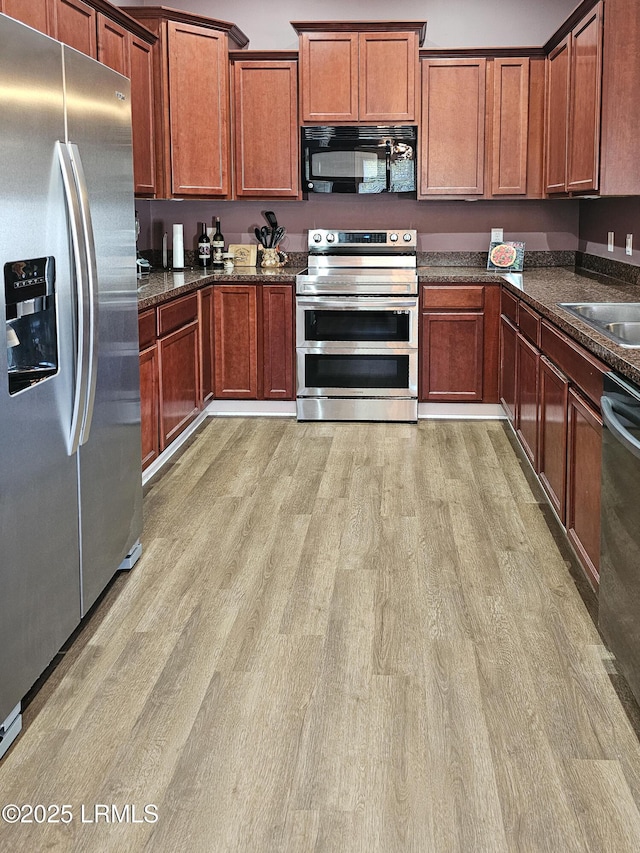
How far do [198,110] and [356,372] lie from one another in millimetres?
1887

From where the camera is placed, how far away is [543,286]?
4.88m

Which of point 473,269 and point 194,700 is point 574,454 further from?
point 473,269

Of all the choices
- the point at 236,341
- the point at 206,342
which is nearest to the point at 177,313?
the point at 206,342

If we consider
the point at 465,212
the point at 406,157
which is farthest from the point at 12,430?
the point at 465,212

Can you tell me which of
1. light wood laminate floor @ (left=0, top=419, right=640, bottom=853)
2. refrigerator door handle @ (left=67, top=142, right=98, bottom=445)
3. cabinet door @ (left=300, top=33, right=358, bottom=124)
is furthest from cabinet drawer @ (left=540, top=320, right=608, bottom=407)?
cabinet door @ (left=300, top=33, right=358, bottom=124)

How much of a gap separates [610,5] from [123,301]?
2.64 meters

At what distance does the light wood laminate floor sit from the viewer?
6.43 ft

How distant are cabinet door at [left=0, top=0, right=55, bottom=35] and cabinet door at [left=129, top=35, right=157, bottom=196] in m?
1.26

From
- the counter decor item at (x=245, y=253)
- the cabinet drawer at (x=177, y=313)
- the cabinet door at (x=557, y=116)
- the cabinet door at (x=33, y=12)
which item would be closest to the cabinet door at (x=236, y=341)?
the cabinet drawer at (x=177, y=313)

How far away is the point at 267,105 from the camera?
19.9ft

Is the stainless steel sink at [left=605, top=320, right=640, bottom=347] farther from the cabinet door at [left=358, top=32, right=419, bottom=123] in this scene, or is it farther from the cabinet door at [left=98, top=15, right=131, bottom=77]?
the cabinet door at [left=358, top=32, right=419, bottom=123]

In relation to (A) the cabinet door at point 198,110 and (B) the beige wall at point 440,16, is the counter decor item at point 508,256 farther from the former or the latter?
(A) the cabinet door at point 198,110

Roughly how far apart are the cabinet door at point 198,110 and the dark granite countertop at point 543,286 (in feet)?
1.98

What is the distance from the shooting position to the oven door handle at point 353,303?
19.0 feet
